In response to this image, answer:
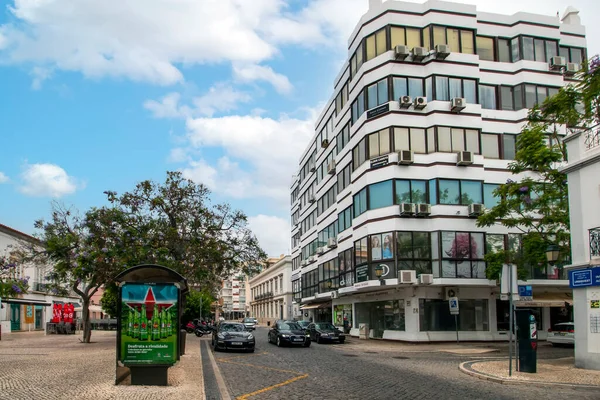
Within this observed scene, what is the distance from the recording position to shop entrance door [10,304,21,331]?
49875 millimetres

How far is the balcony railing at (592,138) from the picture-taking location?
17.2 metres

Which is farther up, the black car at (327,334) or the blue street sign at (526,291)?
the blue street sign at (526,291)

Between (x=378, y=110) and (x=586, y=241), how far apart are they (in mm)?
18316

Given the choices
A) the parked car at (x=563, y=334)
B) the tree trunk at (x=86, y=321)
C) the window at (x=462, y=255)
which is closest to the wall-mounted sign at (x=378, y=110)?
the window at (x=462, y=255)

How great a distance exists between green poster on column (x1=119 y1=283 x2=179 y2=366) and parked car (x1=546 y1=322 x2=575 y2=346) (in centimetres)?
2252

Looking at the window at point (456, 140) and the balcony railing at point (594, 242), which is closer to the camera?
the balcony railing at point (594, 242)

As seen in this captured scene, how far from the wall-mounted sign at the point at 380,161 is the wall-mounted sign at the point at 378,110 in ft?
8.96

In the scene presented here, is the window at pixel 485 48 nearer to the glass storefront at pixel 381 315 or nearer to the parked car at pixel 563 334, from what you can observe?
the glass storefront at pixel 381 315

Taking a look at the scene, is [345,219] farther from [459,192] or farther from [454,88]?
[454,88]

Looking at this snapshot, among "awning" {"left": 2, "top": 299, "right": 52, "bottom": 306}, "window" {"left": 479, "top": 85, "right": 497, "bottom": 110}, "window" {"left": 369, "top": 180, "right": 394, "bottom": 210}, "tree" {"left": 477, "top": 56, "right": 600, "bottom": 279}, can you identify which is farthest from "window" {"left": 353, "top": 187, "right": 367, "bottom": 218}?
"awning" {"left": 2, "top": 299, "right": 52, "bottom": 306}

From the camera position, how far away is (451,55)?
34.4 m

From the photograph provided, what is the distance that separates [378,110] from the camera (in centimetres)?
3394

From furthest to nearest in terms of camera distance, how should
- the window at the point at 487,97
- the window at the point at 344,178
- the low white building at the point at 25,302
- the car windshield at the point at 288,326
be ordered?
1. the low white building at the point at 25,302
2. the window at the point at 344,178
3. the window at the point at 487,97
4. the car windshield at the point at 288,326

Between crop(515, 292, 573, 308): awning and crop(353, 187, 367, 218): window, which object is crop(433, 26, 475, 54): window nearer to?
crop(353, 187, 367, 218): window
